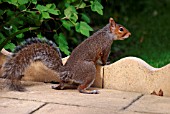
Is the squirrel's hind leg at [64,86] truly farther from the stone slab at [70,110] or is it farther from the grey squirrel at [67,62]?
the stone slab at [70,110]

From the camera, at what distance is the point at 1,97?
19.0 feet

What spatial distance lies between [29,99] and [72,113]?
0.68 meters

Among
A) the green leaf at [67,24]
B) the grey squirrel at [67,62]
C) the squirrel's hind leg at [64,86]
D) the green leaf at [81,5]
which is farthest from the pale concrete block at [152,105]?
the green leaf at [81,5]

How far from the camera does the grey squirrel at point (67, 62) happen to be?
19.9 feet

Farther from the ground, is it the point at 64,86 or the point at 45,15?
the point at 45,15

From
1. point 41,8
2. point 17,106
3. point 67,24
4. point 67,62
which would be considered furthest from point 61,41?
point 17,106

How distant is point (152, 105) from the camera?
552 cm

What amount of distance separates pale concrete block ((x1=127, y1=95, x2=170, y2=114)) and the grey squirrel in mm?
570

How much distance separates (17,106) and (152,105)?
130 centimetres

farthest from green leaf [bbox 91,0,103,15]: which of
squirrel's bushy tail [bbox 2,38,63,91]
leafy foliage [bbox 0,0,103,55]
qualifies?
squirrel's bushy tail [bbox 2,38,63,91]

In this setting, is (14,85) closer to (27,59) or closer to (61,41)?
(27,59)

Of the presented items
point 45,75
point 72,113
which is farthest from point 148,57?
point 72,113

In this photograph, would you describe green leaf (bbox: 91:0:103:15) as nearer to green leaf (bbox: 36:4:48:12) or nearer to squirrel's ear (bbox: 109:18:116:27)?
squirrel's ear (bbox: 109:18:116:27)

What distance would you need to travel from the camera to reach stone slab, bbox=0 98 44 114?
526cm
